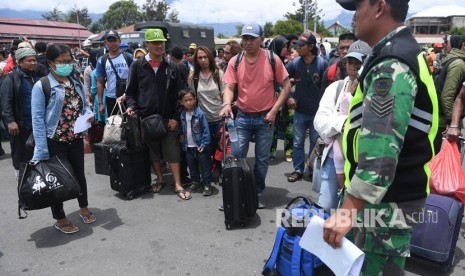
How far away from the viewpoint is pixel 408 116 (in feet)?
4.34

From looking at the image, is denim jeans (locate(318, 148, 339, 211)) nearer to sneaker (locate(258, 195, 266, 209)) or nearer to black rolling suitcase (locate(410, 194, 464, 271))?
black rolling suitcase (locate(410, 194, 464, 271))

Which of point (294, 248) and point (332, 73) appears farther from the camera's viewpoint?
point (332, 73)

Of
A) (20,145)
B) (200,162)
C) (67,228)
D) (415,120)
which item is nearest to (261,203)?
(200,162)

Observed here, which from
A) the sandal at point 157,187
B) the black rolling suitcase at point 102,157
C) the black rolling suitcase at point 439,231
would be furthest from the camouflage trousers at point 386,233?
the black rolling suitcase at point 102,157

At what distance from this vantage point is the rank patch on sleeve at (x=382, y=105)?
1320 millimetres

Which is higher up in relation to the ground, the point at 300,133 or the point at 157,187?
the point at 300,133

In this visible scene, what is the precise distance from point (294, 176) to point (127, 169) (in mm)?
2256

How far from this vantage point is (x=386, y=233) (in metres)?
1.59

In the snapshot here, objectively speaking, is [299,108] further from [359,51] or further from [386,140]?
[386,140]

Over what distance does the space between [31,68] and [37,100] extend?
4.99 ft

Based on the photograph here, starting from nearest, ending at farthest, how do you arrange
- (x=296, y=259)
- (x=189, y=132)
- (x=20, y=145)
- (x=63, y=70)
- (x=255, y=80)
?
(x=296, y=259) → (x=63, y=70) → (x=255, y=80) → (x=189, y=132) → (x=20, y=145)

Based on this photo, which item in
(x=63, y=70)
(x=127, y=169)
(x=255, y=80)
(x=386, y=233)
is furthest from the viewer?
(x=127, y=169)

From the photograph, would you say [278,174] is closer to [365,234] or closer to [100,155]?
[100,155]

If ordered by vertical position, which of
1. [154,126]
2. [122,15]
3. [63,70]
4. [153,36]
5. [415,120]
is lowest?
[154,126]
